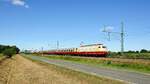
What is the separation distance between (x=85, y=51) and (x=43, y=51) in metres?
105

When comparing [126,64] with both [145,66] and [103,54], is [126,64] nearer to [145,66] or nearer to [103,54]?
[145,66]

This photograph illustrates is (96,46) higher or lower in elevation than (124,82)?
higher

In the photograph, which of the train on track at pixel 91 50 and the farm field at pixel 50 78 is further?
the train on track at pixel 91 50

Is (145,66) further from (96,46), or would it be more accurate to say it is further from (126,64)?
(96,46)

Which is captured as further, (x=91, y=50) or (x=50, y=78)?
(x=91, y=50)

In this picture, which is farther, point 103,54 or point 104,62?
point 103,54

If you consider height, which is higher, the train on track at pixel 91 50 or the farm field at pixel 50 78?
the train on track at pixel 91 50

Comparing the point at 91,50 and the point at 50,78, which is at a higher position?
the point at 91,50

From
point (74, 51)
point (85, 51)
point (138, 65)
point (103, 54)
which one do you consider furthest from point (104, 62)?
point (74, 51)

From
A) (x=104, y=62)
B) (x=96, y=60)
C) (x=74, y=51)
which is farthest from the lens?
(x=74, y=51)

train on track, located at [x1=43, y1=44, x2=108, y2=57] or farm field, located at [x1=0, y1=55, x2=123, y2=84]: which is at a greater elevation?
train on track, located at [x1=43, y1=44, x2=108, y2=57]

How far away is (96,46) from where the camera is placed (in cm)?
6881

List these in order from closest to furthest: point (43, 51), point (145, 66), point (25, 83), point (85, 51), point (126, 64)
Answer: point (25, 83) < point (145, 66) < point (126, 64) < point (85, 51) < point (43, 51)

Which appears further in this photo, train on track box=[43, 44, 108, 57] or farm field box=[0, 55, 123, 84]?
train on track box=[43, 44, 108, 57]
